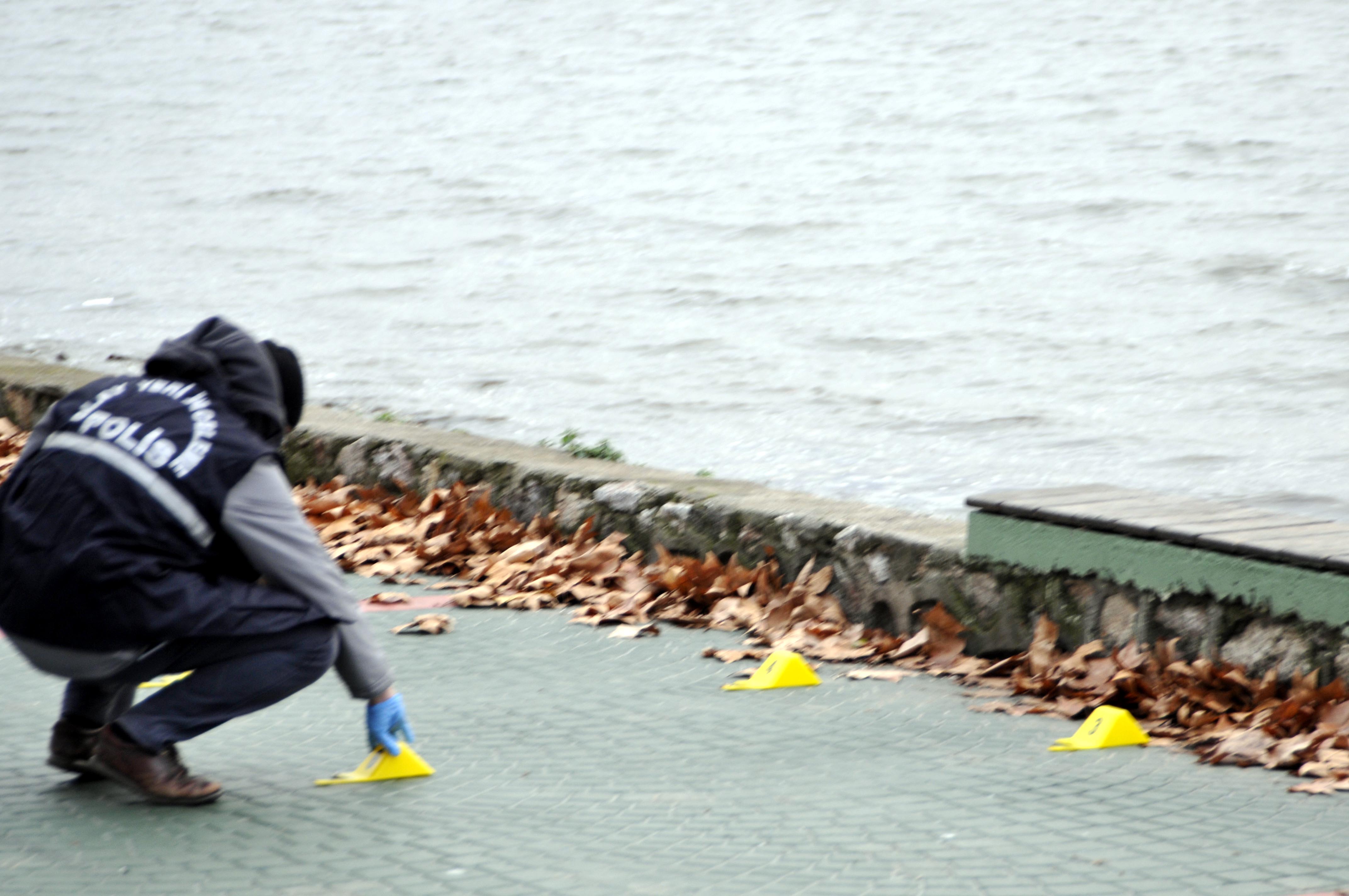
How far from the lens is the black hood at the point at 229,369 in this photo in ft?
11.3

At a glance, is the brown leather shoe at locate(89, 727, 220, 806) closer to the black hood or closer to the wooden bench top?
the black hood

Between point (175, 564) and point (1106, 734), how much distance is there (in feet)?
7.12

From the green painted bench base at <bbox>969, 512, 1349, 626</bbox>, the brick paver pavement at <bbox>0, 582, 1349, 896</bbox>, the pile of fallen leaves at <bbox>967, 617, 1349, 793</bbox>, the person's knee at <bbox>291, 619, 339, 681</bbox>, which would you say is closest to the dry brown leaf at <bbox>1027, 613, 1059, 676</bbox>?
the pile of fallen leaves at <bbox>967, 617, 1349, 793</bbox>

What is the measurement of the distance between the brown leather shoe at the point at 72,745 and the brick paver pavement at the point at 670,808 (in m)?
0.07

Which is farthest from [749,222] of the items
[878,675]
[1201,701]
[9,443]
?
[1201,701]

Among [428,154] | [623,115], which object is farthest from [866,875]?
[623,115]

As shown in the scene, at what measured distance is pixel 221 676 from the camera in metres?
3.52

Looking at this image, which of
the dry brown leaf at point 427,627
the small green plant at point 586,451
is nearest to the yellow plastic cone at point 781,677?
the dry brown leaf at point 427,627

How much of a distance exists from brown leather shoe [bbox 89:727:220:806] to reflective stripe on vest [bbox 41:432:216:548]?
1.60 ft

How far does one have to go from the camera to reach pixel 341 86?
32688mm

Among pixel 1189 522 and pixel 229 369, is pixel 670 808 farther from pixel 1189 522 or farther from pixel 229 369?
pixel 1189 522

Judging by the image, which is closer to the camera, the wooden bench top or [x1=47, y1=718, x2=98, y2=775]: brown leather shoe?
[x1=47, y1=718, x2=98, y2=775]: brown leather shoe

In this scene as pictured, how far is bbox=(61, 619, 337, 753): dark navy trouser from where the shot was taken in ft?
11.5

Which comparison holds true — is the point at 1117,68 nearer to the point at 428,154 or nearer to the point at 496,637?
the point at 428,154
